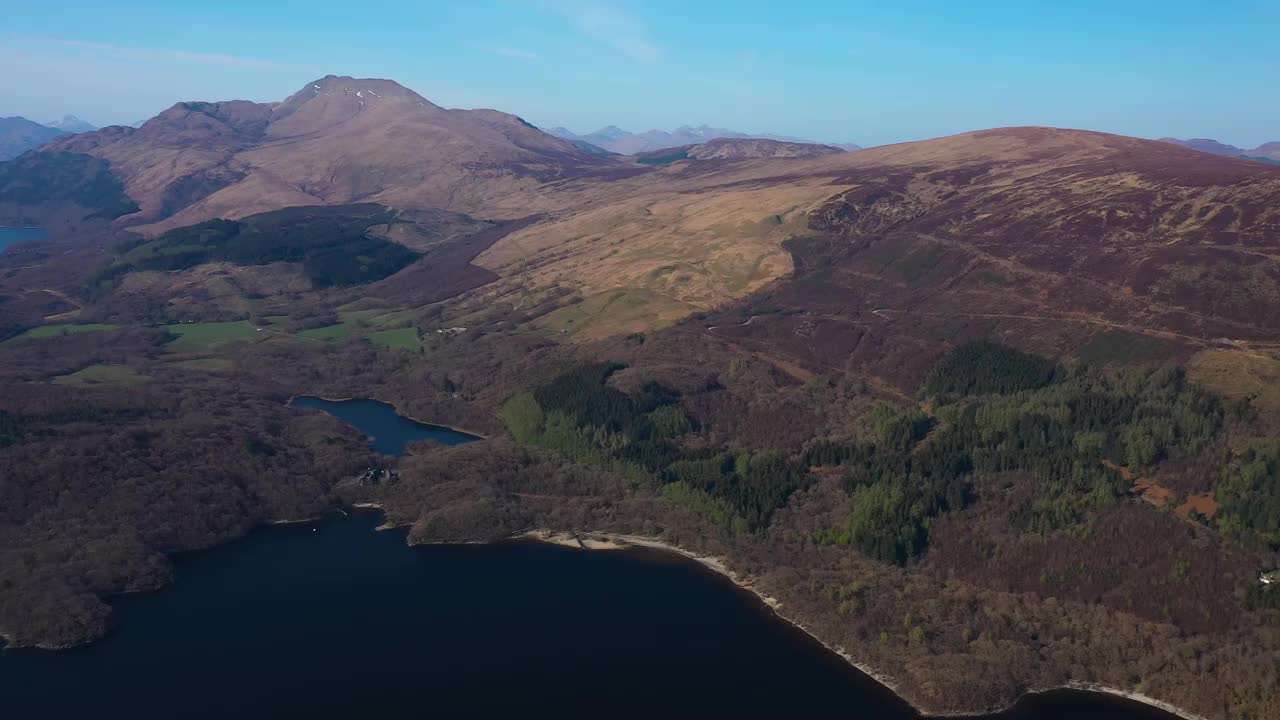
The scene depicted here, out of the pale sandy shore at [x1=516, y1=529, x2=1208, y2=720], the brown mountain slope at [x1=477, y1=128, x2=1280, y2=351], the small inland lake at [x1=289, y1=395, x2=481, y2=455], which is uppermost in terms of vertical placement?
the brown mountain slope at [x1=477, y1=128, x2=1280, y2=351]

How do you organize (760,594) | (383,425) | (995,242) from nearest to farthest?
(760,594), (383,425), (995,242)

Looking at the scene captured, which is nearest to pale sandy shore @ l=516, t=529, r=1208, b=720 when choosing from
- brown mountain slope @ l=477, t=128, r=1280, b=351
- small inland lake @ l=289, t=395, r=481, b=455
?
small inland lake @ l=289, t=395, r=481, b=455

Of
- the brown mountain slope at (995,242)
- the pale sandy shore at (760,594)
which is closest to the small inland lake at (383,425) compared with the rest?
the brown mountain slope at (995,242)

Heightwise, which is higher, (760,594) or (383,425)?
(760,594)

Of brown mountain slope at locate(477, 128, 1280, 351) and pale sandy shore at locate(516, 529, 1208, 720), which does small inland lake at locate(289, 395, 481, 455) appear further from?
pale sandy shore at locate(516, 529, 1208, 720)

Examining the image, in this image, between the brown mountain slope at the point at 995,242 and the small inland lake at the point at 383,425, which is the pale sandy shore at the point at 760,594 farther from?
the brown mountain slope at the point at 995,242

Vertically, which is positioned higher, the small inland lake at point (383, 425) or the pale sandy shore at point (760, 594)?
the pale sandy shore at point (760, 594)

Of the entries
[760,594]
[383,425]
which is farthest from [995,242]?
[383,425]

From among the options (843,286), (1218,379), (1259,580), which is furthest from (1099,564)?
(843,286)

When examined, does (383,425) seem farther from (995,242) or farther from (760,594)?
(995,242)
